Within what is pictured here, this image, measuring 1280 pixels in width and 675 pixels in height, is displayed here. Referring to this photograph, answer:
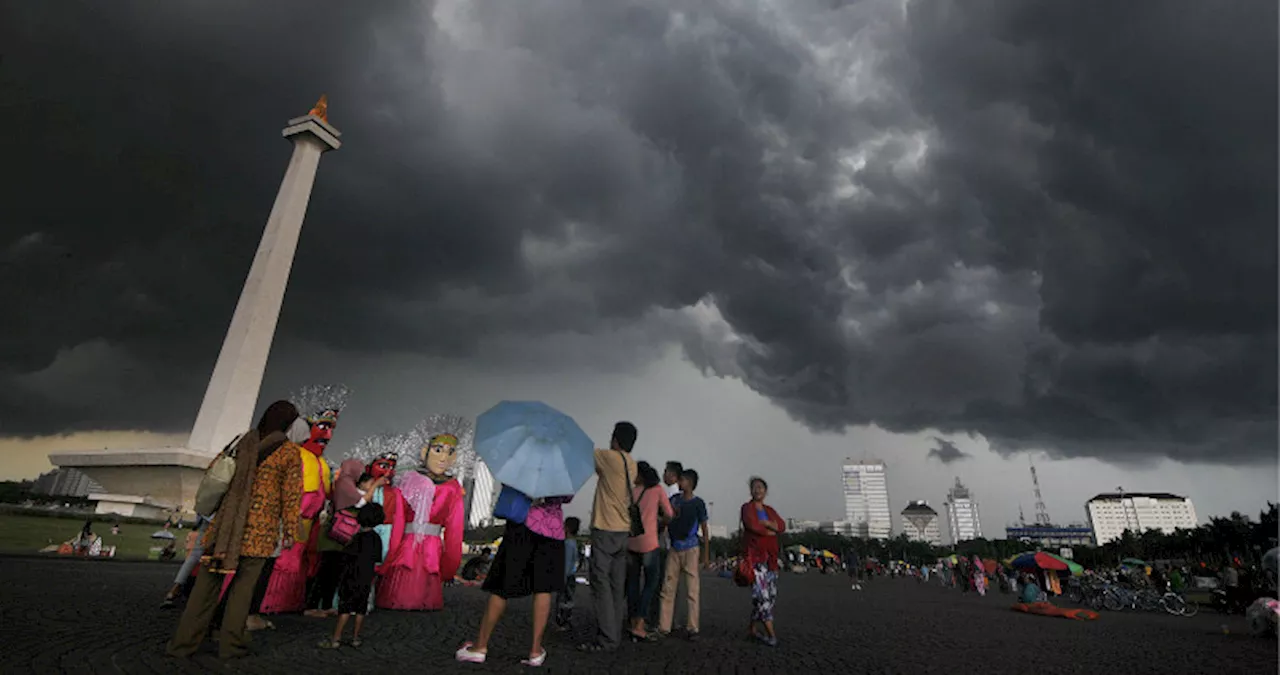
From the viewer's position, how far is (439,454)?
25.5ft

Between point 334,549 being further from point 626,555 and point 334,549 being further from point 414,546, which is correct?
point 626,555

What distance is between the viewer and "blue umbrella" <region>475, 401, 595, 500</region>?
4840 millimetres

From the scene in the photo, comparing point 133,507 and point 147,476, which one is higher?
point 147,476

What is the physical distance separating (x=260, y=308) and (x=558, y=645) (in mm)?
31776

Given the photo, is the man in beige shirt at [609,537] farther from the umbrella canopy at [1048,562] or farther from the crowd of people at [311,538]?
the umbrella canopy at [1048,562]

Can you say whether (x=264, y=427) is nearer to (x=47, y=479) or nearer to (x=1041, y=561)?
(x=1041, y=561)

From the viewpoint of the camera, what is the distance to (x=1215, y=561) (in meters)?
52.8

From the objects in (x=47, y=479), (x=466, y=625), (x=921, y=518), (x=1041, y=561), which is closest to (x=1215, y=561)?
(x=1041, y=561)

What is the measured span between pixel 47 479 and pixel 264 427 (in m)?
130

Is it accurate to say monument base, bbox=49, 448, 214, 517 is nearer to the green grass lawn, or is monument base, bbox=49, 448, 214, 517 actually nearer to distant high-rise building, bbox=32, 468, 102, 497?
the green grass lawn

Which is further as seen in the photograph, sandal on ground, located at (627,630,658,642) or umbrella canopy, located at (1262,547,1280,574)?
umbrella canopy, located at (1262,547,1280,574)

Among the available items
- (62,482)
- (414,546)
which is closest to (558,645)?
(414,546)

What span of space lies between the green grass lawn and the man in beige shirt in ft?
61.1

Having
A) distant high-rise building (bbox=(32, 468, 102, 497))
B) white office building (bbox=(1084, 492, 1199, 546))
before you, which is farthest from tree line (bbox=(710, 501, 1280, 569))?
white office building (bbox=(1084, 492, 1199, 546))
